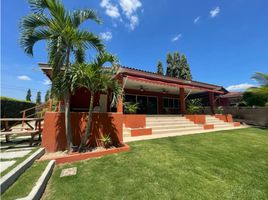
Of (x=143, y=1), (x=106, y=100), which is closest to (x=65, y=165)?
(x=106, y=100)

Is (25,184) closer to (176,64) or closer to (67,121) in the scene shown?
(67,121)

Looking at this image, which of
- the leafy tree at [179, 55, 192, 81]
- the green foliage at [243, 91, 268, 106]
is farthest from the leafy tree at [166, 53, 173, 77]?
the green foliage at [243, 91, 268, 106]

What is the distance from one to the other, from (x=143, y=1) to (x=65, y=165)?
37.4ft

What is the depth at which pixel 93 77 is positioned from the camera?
5.91 metres

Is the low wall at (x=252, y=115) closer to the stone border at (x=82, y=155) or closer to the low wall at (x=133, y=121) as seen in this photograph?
the low wall at (x=133, y=121)

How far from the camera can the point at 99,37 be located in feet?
21.2

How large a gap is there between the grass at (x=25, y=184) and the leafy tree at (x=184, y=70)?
1434 inches

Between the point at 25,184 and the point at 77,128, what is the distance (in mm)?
3168

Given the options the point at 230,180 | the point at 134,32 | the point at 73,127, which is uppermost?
the point at 134,32

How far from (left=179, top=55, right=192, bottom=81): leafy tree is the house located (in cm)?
1615

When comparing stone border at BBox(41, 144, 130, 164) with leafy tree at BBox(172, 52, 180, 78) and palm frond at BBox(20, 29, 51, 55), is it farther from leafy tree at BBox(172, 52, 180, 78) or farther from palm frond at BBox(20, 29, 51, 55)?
leafy tree at BBox(172, 52, 180, 78)

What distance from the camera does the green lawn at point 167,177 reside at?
11.0 feet

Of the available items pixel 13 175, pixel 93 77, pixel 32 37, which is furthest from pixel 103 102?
pixel 13 175

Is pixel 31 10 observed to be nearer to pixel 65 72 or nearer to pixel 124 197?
pixel 65 72
